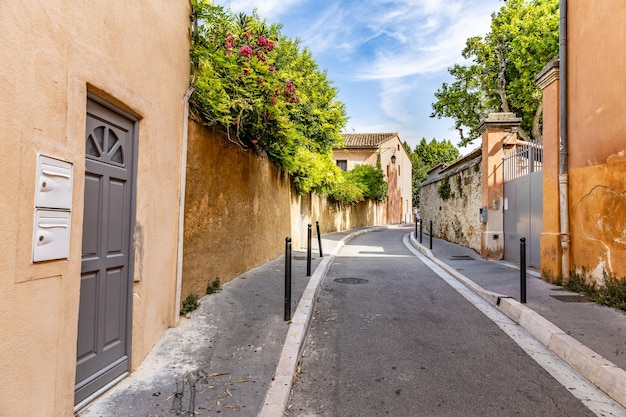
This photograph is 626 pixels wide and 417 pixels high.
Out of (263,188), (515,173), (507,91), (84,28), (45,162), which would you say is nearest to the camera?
(45,162)

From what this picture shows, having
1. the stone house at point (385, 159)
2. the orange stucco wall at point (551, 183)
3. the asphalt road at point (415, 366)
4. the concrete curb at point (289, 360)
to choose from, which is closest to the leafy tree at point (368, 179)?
the stone house at point (385, 159)

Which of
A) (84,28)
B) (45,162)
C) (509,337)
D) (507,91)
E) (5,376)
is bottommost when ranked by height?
(509,337)

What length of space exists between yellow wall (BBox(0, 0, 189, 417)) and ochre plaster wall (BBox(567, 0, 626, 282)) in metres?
6.75

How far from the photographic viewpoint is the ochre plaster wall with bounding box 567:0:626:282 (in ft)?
19.4

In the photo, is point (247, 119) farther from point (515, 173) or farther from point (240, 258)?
point (515, 173)

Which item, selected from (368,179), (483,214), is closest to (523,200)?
(483,214)

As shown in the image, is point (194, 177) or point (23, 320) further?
Result: point (194, 177)

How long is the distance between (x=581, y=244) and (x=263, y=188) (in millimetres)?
6352

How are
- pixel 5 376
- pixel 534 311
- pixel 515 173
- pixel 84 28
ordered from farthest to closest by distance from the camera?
pixel 515 173
pixel 534 311
pixel 84 28
pixel 5 376

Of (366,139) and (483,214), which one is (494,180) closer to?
(483,214)

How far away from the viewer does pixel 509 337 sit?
15.7ft

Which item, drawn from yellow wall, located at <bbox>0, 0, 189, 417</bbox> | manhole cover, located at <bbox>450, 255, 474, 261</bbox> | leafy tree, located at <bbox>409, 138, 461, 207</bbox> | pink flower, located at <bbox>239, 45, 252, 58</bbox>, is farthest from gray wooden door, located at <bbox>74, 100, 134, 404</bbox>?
leafy tree, located at <bbox>409, 138, 461, 207</bbox>

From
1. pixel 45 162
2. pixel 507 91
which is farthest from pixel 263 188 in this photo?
pixel 507 91

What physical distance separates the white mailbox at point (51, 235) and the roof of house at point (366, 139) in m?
35.1
